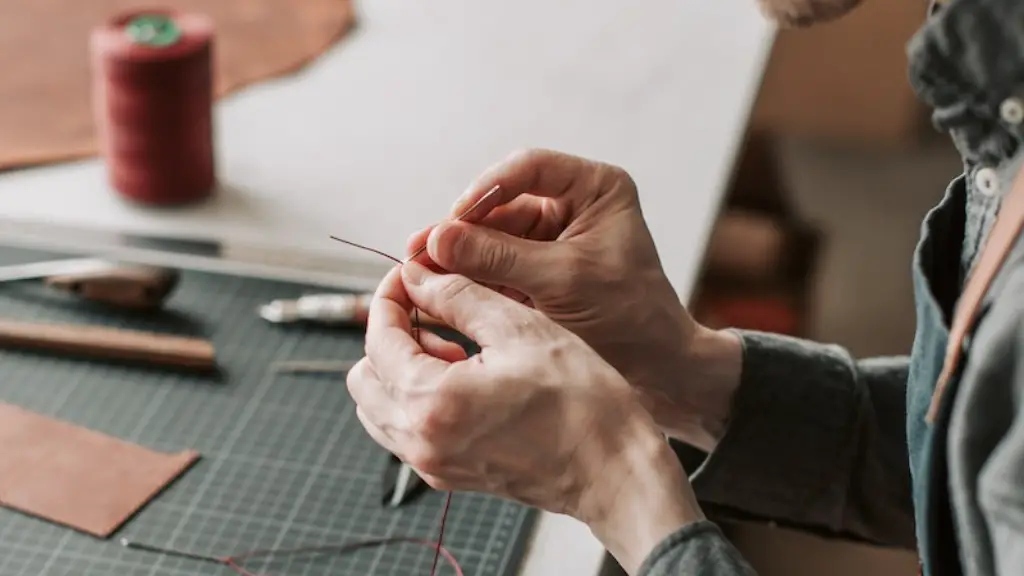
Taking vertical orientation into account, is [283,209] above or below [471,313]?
below

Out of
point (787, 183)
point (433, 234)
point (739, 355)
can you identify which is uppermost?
point (433, 234)

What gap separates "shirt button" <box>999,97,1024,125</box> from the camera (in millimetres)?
680

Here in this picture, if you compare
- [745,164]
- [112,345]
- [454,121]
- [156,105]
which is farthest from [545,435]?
[745,164]

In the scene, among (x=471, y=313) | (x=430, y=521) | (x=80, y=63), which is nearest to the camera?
(x=471, y=313)

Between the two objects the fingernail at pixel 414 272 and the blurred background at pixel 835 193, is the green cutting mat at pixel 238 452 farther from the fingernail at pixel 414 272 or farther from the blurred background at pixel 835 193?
the blurred background at pixel 835 193

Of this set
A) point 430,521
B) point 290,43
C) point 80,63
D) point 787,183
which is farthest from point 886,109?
point 430,521

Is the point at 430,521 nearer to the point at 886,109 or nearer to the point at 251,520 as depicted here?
the point at 251,520

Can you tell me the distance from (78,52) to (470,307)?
956mm

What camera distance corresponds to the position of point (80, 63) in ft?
5.07

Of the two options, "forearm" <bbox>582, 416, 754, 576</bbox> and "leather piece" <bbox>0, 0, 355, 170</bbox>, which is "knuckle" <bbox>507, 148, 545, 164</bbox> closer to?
"forearm" <bbox>582, 416, 754, 576</bbox>

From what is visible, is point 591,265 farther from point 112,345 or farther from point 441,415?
point 112,345

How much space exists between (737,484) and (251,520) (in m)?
0.37

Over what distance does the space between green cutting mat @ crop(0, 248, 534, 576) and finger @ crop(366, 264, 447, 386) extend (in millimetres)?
150

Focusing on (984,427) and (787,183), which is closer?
(984,427)
